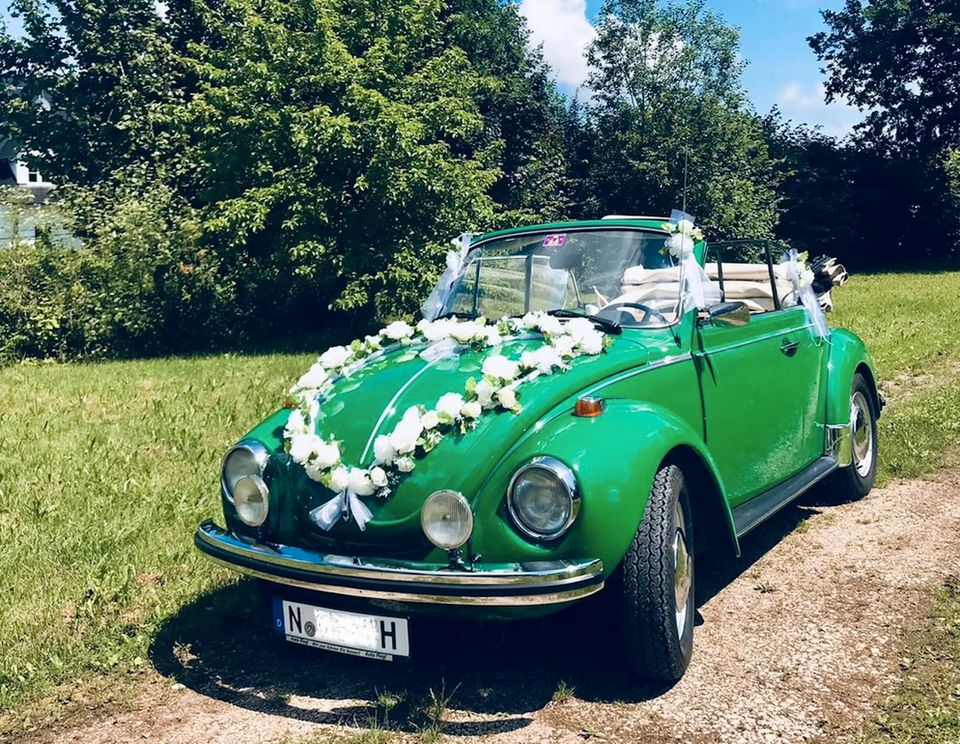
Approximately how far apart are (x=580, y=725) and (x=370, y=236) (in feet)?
47.0

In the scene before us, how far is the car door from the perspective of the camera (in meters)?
4.60

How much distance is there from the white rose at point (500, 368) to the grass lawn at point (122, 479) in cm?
206

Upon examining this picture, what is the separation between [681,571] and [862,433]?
3.22 metres

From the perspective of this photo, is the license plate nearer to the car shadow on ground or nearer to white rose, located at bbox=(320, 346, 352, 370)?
the car shadow on ground

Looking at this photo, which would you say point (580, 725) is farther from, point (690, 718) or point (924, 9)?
point (924, 9)

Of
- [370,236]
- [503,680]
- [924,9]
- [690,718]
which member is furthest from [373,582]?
[924,9]

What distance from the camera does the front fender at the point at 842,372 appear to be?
5.86 meters

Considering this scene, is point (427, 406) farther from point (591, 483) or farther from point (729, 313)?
point (729, 313)

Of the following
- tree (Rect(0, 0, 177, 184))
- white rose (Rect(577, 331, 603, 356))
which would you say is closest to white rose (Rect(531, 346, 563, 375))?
white rose (Rect(577, 331, 603, 356))

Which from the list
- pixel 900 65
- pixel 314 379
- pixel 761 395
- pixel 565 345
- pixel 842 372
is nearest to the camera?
pixel 565 345

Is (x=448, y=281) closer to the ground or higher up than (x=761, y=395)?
higher up

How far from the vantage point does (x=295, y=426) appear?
154 inches

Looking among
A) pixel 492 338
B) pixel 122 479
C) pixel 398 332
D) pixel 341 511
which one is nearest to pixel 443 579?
pixel 341 511

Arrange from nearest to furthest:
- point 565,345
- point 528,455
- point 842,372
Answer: point 528,455 < point 565,345 < point 842,372
